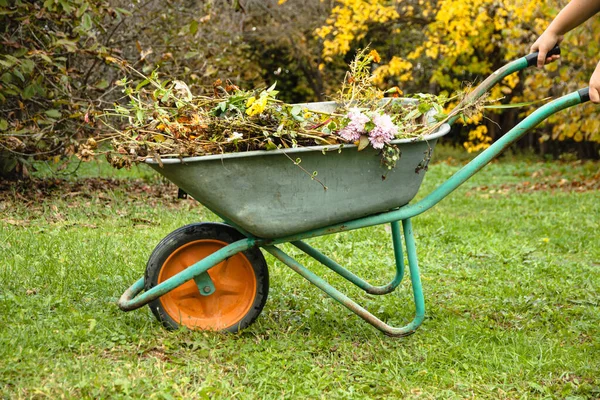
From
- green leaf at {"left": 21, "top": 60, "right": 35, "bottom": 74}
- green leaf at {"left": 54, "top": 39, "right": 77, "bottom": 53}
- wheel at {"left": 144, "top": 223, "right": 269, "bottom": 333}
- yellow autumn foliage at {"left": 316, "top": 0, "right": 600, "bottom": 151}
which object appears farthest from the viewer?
yellow autumn foliage at {"left": 316, "top": 0, "right": 600, "bottom": 151}

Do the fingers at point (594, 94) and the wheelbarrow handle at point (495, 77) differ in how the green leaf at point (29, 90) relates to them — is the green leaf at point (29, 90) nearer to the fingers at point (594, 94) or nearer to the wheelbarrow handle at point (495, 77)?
the wheelbarrow handle at point (495, 77)

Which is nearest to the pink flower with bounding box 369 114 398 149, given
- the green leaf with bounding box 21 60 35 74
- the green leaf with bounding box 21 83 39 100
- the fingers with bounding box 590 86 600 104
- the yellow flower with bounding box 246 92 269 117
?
the yellow flower with bounding box 246 92 269 117

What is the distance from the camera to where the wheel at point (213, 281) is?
2.92 metres

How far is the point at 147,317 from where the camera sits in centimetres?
306

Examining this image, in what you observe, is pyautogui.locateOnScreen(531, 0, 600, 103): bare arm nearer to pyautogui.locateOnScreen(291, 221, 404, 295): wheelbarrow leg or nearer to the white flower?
pyautogui.locateOnScreen(291, 221, 404, 295): wheelbarrow leg

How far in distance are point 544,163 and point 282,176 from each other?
9320 millimetres

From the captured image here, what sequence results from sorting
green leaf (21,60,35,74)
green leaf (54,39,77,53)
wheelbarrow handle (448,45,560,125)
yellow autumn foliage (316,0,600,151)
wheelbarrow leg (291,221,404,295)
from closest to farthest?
wheelbarrow handle (448,45,560,125)
wheelbarrow leg (291,221,404,295)
green leaf (21,60,35,74)
green leaf (54,39,77,53)
yellow autumn foliage (316,0,600,151)

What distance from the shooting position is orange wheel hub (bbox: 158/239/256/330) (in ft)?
9.76

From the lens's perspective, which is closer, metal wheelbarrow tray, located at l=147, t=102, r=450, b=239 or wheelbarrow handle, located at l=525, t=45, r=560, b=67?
metal wheelbarrow tray, located at l=147, t=102, r=450, b=239

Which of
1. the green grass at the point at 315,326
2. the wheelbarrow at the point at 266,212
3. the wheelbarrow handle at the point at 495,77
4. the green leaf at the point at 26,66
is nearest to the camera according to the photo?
the green grass at the point at 315,326

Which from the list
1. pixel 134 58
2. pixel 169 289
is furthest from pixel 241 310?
pixel 134 58

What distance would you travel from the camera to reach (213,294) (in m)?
3.07

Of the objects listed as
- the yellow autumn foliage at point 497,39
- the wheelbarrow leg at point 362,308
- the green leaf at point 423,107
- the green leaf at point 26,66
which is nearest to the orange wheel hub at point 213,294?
the wheelbarrow leg at point 362,308

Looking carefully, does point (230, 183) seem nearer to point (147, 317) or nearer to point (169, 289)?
point (169, 289)
